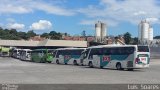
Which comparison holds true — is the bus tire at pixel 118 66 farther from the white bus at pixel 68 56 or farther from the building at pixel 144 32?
the building at pixel 144 32

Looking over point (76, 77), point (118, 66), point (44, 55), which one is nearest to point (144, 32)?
point (44, 55)

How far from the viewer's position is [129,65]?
3850 cm

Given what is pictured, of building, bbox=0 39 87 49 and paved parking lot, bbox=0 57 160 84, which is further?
building, bbox=0 39 87 49

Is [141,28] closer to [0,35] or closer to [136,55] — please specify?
[0,35]

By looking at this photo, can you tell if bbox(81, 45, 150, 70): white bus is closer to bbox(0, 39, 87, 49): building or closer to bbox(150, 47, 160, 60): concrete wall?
bbox(150, 47, 160, 60): concrete wall

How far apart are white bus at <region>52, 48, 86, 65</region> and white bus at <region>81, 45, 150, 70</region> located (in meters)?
7.12

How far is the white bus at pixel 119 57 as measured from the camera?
124 feet

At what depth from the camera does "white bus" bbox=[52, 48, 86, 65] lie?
54.4m

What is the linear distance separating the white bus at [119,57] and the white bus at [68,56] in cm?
712

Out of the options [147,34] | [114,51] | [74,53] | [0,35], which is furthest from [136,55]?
[0,35]

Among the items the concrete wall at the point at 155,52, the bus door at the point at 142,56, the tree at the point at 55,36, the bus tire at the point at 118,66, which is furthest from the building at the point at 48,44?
the bus door at the point at 142,56

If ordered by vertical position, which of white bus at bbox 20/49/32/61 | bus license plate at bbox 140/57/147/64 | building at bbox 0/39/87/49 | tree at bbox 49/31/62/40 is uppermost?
tree at bbox 49/31/62/40

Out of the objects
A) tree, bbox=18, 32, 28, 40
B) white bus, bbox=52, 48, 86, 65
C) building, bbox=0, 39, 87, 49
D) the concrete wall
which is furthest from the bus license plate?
tree, bbox=18, 32, 28, 40

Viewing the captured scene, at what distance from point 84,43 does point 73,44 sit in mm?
4230
